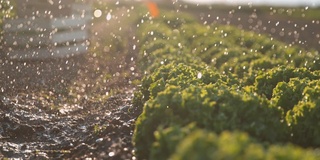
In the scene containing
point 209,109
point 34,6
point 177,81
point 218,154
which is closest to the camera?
point 218,154

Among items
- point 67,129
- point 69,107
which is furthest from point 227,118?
point 69,107

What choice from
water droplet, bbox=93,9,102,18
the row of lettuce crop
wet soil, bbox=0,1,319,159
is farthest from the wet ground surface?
water droplet, bbox=93,9,102,18

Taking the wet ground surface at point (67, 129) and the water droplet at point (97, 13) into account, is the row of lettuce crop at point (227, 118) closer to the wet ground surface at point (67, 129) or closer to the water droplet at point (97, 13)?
the wet ground surface at point (67, 129)

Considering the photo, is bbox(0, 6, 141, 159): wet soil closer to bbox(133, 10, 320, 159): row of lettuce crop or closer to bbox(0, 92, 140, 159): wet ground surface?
bbox(0, 92, 140, 159): wet ground surface

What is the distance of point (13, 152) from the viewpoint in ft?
33.9

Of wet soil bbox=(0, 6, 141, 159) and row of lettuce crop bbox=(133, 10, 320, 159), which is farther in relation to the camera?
wet soil bbox=(0, 6, 141, 159)

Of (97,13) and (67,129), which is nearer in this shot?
(67,129)

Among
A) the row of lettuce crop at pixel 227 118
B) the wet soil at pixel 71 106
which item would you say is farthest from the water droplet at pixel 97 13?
the row of lettuce crop at pixel 227 118

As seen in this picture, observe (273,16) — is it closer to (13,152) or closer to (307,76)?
(307,76)

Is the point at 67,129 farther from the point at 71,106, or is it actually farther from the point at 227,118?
the point at 227,118

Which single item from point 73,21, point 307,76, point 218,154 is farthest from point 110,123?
point 73,21

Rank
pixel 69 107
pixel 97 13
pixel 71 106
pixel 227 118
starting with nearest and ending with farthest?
pixel 227 118 < pixel 69 107 < pixel 71 106 < pixel 97 13

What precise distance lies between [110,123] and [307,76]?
16.6 feet

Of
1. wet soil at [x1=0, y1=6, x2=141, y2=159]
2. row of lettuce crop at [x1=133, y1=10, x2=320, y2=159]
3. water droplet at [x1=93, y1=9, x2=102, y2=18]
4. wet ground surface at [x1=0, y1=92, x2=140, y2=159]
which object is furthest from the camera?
water droplet at [x1=93, y1=9, x2=102, y2=18]
